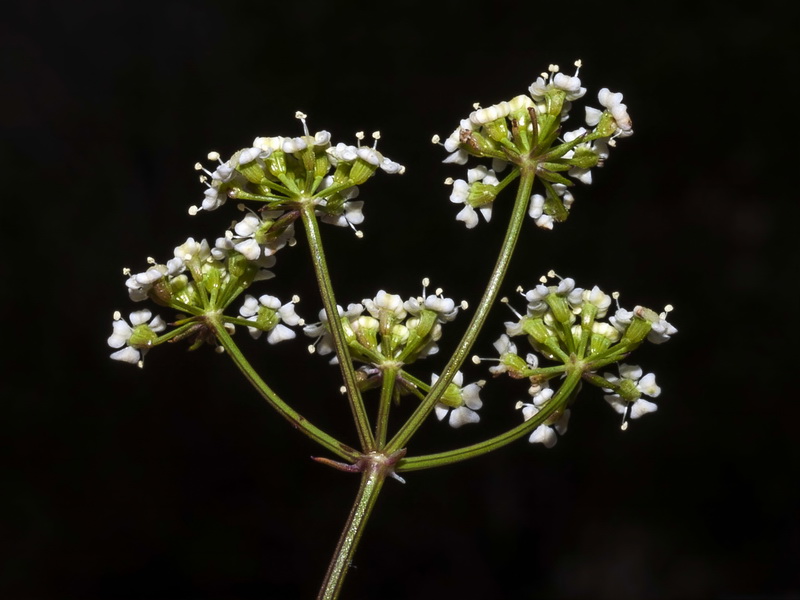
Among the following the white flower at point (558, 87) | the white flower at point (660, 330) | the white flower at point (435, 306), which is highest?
the white flower at point (558, 87)

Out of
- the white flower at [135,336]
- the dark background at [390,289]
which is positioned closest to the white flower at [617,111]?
the white flower at [135,336]

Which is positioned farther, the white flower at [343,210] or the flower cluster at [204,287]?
the white flower at [343,210]

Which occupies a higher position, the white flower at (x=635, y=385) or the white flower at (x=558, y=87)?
the white flower at (x=558, y=87)

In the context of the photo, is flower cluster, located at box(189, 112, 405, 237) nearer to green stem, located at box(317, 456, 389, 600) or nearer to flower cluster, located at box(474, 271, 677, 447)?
flower cluster, located at box(474, 271, 677, 447)

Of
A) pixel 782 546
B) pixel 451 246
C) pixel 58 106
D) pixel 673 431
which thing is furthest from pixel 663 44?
pixel 58 106

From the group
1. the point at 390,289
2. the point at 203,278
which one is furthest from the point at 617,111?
the point at 390,289

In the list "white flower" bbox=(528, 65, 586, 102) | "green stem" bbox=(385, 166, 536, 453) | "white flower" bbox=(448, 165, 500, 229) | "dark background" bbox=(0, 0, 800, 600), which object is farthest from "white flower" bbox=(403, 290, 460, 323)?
"dark background" bbox=(0, 0, 800, 600)

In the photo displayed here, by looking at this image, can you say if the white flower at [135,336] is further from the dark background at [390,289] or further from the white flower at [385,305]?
the dark background at [390,289]
